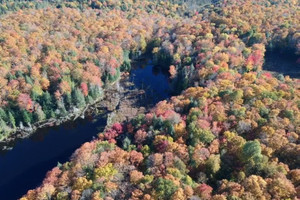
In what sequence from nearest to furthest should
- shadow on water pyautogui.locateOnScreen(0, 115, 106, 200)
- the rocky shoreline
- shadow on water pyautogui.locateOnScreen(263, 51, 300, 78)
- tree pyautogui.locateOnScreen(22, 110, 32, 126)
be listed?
shadow on water pyautogui.locateOnScreen(0, 115, 106, 200) → tree pyautogui.locateOnScreen(22, 110, 32, 126) → the rocky shoreline → shadow on water pyautogui.locateOnScreen(263, 51, 300, 78)

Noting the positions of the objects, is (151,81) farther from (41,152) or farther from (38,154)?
(38,154)

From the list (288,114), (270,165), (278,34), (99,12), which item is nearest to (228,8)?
(278,34)

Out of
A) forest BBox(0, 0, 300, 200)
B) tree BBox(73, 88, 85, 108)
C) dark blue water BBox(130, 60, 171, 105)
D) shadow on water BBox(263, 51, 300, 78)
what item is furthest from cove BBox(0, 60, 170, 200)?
shadow on water BBox(263, 51, 300, 78)

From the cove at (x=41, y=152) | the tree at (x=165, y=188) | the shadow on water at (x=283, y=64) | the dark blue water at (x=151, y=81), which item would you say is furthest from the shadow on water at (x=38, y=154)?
the shadow on water at (x=283, y=64)

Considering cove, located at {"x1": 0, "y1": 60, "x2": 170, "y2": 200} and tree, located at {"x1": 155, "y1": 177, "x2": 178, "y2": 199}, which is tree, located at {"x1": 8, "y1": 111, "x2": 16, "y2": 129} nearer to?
cove, located at {"x1": 0, "y1": 60, "x2": 170, "y2": 200}

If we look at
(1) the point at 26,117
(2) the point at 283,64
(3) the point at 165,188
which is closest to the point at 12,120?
(1) the point at 26,117

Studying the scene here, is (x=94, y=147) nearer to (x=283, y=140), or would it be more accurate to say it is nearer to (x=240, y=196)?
(x=240, y=196)
